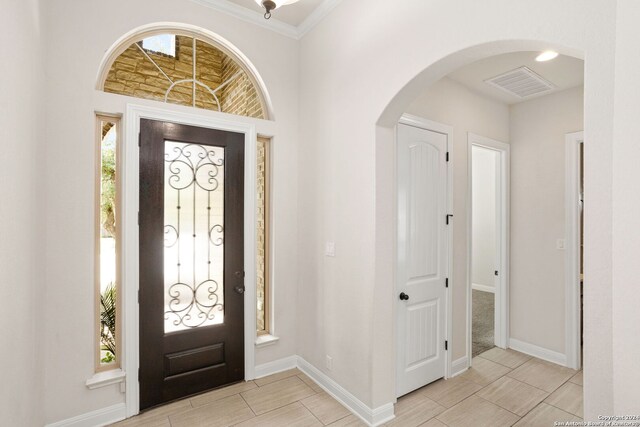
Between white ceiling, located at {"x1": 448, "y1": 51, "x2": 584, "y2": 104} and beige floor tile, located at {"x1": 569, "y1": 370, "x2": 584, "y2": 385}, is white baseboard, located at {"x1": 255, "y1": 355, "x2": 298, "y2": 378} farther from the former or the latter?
white ceiling, located at {"x1": 448, "y1": 51, "x2": 584, "y2": 104}

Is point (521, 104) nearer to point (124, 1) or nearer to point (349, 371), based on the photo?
point (349, 371)

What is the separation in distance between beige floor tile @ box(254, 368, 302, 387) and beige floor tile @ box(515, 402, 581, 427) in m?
1.78

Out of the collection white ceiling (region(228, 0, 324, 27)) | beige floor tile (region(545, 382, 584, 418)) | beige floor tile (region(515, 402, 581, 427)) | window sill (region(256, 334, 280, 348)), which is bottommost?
beige floor tile (region(545, 382, 584, 418))

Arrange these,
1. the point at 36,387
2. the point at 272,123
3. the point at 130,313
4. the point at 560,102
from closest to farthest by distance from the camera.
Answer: the point at 36,387 < the point at 130,313 < the point at 272,123 < the point at 560,102

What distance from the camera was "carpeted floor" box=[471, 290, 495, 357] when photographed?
146 inches

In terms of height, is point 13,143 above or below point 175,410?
above

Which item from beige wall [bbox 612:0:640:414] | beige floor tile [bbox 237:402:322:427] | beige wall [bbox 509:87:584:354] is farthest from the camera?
beige wall [bbox 509:87:584:354]

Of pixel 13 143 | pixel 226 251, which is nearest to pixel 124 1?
pixel 13 143

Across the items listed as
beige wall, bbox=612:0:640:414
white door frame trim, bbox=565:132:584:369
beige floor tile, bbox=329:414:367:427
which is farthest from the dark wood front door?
white door frame trim, bbox=565:132:584:369

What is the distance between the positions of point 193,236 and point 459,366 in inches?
106

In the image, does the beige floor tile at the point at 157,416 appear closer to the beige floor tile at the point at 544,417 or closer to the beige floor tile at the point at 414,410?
the beige floor tile at the point at 414,410

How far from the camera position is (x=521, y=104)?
3611 millimetres

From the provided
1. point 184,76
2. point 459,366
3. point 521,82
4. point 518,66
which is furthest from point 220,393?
point 521,82

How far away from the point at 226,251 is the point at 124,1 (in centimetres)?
200
